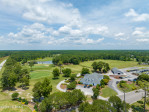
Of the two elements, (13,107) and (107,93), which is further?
(107,93)

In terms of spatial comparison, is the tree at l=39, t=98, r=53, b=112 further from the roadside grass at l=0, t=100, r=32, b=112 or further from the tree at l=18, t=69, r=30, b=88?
the tree at l=18, t=69, r=30, b=88

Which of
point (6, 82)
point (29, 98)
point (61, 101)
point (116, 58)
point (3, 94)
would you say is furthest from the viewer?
point (116, 58)

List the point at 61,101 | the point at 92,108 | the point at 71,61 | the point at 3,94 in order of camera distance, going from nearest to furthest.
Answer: the point at 92,108
the point at 61,101
the point at 3,94
the point at 71,61

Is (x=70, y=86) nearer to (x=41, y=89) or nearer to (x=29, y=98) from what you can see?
(x=41, y=89)

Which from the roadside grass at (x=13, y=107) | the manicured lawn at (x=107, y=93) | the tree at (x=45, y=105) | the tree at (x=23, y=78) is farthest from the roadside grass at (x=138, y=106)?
the tree at (x=23, y=78)

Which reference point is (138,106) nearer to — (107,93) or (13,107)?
(107,93)

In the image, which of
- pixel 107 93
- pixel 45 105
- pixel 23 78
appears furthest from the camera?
pixel 23 78

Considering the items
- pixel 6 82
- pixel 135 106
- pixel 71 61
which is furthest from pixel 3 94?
pixel 71 61

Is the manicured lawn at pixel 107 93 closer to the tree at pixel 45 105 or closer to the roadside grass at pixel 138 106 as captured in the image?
the roadside grass at pixel 138 106

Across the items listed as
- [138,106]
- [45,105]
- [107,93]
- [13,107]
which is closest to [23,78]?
[13,107]

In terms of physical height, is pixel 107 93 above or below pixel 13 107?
below

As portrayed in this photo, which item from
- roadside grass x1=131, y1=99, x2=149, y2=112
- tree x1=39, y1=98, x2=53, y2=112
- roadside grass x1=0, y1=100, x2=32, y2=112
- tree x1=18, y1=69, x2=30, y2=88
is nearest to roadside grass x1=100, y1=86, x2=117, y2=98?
roadside grass x1=131, y1=99, x2=149, y2=112
